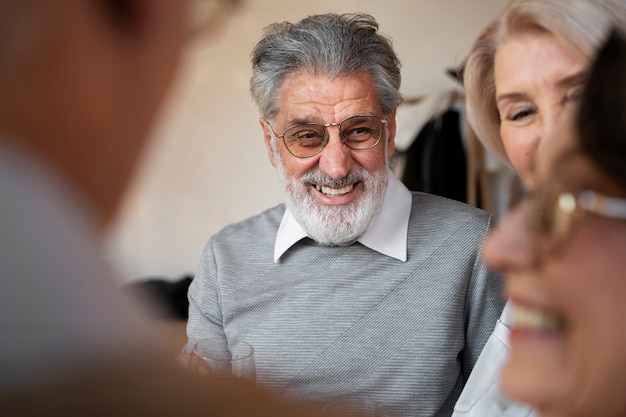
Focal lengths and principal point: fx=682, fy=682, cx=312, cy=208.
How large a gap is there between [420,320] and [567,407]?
861 mm

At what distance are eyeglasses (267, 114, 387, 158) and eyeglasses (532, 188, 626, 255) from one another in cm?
99

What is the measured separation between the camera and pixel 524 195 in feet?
2.01

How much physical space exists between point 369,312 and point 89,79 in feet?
3.96

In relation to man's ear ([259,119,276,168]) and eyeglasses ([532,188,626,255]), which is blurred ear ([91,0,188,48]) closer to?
eyeglasses ([532,188,626,255])

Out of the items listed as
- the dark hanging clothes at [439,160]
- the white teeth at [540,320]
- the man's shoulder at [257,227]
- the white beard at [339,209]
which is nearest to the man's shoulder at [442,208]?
the white beard at [339,209]

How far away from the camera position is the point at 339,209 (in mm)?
1500

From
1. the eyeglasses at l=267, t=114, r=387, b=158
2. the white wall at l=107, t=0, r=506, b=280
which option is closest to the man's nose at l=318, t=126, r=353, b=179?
the eyeglasses at l=267, t=114, r=387, b=158

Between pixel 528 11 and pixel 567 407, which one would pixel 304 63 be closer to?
pixel 528 11

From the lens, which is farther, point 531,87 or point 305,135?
point 305,135

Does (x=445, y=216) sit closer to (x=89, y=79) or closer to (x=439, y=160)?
(x=89, y=79)

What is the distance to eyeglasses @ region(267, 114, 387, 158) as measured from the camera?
1495 mm

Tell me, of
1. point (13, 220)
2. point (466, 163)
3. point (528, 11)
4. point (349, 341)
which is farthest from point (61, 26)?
point (466, 163)

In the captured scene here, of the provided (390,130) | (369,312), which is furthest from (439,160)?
(369,312)

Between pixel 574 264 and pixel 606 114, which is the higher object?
pixel 606 114
